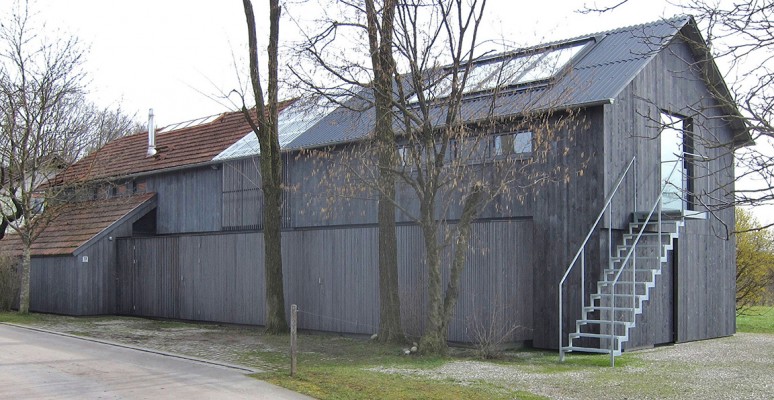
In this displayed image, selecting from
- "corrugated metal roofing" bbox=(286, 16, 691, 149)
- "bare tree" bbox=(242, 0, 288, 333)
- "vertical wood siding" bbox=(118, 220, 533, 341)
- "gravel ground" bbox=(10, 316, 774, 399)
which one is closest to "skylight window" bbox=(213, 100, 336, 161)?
"bare tree" bbox=(242, 0, 288, 333)

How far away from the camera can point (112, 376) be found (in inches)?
476

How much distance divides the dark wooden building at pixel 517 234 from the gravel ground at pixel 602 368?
867 mm

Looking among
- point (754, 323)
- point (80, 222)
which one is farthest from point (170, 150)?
point (754, 323)

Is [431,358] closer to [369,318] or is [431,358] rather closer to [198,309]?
[369,318]

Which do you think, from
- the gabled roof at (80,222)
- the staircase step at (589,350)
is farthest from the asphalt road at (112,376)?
the gabled roof at (80,222)

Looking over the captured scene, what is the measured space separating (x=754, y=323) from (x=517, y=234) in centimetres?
1330

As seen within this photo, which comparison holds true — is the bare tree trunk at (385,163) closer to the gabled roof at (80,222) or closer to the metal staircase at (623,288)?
the metal staircase at (623,288)

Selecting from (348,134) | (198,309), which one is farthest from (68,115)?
(348,134)

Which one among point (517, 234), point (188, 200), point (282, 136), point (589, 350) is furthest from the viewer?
point (188, 200)

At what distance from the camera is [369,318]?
18.2 metres

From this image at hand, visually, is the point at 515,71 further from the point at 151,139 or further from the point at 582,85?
the point at 151,139

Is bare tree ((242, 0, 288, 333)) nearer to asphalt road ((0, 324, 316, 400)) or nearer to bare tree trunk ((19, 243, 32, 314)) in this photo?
asphalt road ((0, 324, 316, 400))

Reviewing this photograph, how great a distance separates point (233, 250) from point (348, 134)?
17.1ft

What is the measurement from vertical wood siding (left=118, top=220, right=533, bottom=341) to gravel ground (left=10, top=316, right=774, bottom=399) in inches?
54.9
